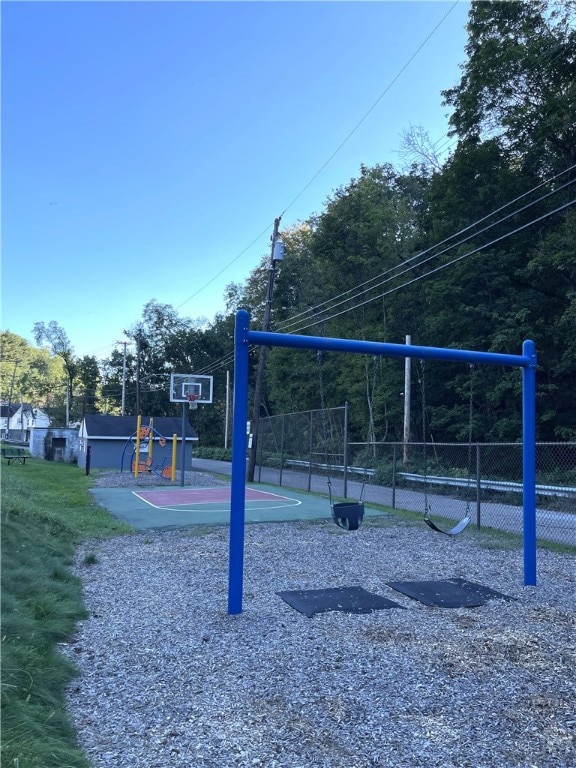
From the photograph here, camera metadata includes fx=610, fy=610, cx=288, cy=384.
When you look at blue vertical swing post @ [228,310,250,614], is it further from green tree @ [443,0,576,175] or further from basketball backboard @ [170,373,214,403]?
green tree @ [443,0,576,175]

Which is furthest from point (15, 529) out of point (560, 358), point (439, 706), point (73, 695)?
point (560, 358)

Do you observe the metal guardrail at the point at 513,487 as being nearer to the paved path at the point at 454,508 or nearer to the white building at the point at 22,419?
the paved path at the point at 454,508

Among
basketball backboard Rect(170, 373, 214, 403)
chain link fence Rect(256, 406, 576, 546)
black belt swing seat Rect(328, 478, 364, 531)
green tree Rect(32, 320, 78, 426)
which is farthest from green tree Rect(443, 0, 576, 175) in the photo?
green tree Rect(32, 320, 78, 426)

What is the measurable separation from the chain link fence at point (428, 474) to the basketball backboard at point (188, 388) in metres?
2.43

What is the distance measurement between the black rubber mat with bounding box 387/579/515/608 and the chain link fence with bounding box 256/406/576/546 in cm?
389

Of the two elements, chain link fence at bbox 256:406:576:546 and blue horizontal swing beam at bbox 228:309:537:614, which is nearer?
blue horizontal swing beam at bbox 228:309:537:614

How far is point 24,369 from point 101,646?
82.1 meters

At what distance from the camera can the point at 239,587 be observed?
16.9 ft

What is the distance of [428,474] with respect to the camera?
16.2m

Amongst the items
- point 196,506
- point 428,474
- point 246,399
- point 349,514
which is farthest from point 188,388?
point 246,399

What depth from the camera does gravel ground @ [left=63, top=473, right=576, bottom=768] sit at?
2.90 meters

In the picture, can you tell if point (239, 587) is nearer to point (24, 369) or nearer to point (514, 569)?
point (514, 569)

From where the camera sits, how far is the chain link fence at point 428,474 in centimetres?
1106

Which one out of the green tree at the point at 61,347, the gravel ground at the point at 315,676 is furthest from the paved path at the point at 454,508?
the green tree at the point at 61,347
